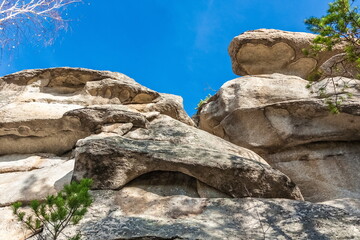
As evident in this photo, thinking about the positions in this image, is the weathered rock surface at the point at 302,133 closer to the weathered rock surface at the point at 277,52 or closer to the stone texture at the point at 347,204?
the stone texture at the point at 347,204

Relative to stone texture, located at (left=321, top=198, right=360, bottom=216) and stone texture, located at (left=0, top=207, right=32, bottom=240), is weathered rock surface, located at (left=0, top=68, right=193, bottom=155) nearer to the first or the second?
stone texture, located at (left=0, top=207, right=32, bottom=240)

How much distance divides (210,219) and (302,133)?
6109mm

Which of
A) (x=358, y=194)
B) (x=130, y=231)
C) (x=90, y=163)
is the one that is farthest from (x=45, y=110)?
(x=358, y=194)

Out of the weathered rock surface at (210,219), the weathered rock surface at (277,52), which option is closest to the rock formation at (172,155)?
the weathered rock surface at (210,219)

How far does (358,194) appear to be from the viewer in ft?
27.0

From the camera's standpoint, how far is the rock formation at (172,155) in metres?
4.54

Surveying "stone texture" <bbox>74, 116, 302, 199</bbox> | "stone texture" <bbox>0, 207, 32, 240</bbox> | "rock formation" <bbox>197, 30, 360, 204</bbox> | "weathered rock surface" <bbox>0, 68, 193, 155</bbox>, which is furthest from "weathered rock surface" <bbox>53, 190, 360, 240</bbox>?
"rock formation" <bbox>197, 30, 360, 204</bbox>

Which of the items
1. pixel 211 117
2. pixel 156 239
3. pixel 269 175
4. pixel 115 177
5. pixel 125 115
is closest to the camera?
pixel 156 239

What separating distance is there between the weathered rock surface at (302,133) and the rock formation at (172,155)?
4cm

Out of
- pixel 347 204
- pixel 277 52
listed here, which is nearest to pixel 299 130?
pixel 347 204

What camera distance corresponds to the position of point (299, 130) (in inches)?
377

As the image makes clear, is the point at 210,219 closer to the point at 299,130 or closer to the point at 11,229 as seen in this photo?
the point at 11,229

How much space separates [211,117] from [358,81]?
17.3ft

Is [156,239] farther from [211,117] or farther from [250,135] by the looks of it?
[211,117]
